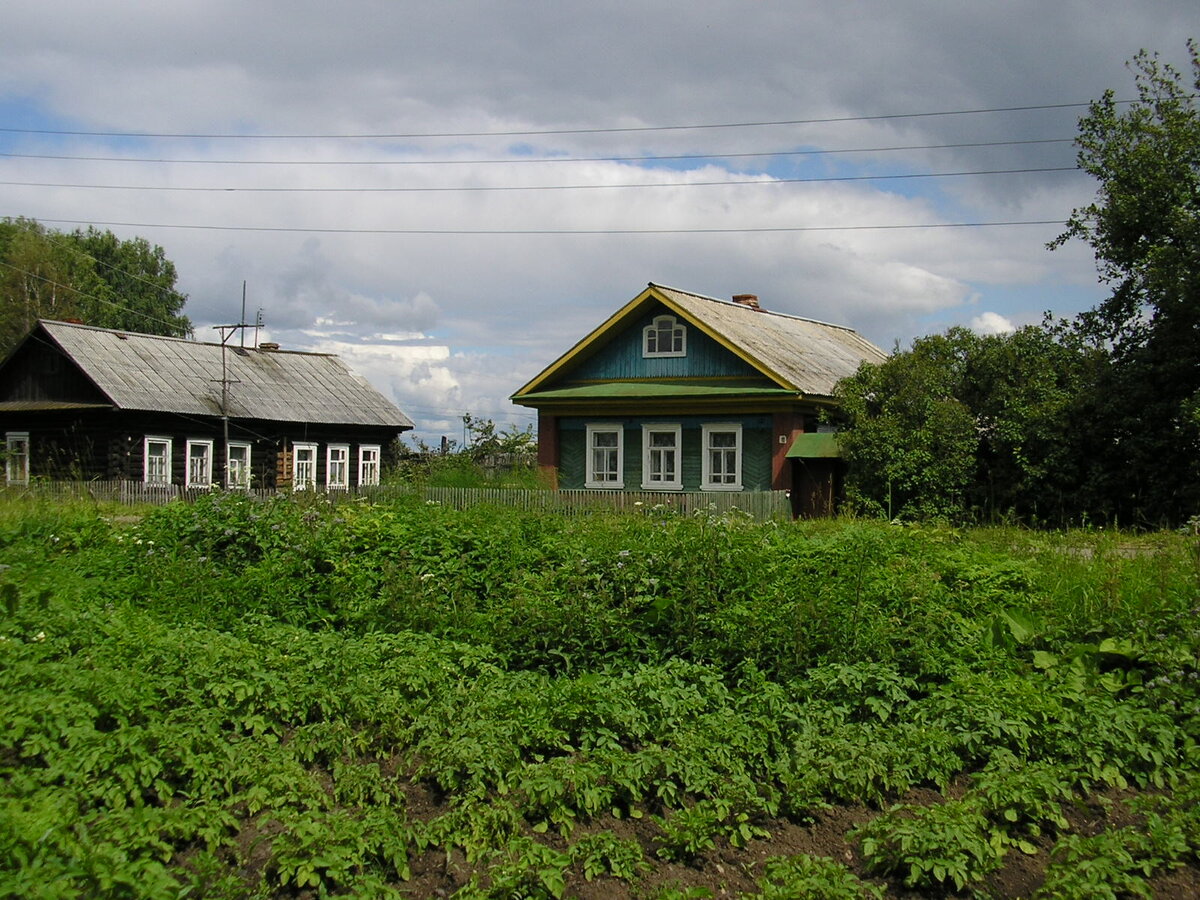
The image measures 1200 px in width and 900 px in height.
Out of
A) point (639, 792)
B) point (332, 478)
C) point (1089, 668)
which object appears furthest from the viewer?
point (332, 478)

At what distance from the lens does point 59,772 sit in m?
4.44

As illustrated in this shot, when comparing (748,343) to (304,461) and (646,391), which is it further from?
(304,461)

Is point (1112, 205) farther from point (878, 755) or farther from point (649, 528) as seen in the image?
point (878, 755)

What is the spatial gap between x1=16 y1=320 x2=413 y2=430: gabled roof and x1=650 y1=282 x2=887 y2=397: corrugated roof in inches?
532

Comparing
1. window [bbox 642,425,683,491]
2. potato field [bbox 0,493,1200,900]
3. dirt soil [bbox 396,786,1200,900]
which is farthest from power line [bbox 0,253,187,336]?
dirt soil [bbox 396,786,1200,900]

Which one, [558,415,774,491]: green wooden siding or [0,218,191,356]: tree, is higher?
[0,218,191,356]: tree

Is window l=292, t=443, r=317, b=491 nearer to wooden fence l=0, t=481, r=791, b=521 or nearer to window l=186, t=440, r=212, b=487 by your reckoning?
window l=186, t=440, r=212, b=487

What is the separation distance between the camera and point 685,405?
24.3m

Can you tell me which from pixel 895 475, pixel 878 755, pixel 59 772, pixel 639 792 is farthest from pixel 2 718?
pixel 895 475

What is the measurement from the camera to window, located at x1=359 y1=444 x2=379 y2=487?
36.0m

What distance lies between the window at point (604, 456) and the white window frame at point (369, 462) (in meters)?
12.2

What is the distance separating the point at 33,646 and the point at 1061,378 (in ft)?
60.8

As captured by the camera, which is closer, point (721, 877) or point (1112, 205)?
point (721, 877)

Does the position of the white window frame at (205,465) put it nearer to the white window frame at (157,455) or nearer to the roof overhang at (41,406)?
the white window frame at (157,455)
